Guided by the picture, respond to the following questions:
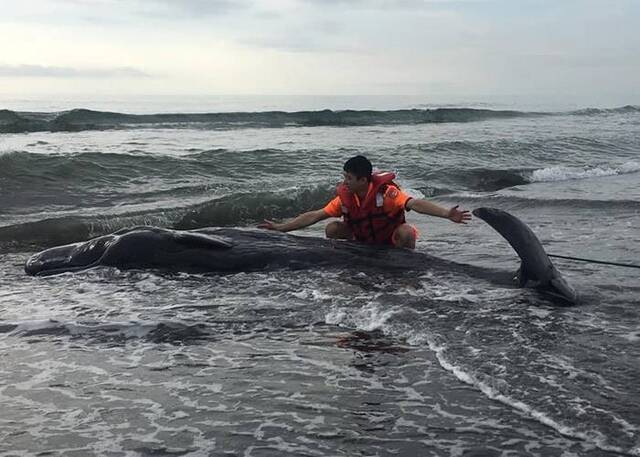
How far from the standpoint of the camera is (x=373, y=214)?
9328mm

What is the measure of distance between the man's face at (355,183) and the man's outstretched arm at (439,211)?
0.59 meters

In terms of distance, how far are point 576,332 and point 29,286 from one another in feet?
18.5

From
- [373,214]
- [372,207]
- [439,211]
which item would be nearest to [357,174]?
[372,207]

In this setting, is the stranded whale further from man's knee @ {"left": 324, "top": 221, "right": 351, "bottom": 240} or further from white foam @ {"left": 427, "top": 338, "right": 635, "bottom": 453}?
white foam @ {"left": 427, "top": 338, "right": 635, "bottom": 453}

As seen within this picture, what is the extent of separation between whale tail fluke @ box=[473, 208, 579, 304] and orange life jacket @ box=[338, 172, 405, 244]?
6.61ft

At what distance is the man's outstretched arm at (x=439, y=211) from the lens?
26.6 feet

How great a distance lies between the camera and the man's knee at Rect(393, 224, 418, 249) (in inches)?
364

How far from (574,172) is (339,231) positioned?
11.7 m

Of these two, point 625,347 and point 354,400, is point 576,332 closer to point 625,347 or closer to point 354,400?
point 625,347

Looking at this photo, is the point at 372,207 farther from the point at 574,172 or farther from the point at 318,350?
the point at 574,172

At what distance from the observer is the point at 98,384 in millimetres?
5152

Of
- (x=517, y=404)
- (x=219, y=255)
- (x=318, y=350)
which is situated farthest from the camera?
(x=219, y=255)

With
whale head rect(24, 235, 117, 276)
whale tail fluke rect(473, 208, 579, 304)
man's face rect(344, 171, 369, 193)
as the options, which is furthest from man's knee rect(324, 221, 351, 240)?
whale head rect(24, 235, 117, 276)

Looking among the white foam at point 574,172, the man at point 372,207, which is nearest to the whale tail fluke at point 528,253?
the man at point 372,207
